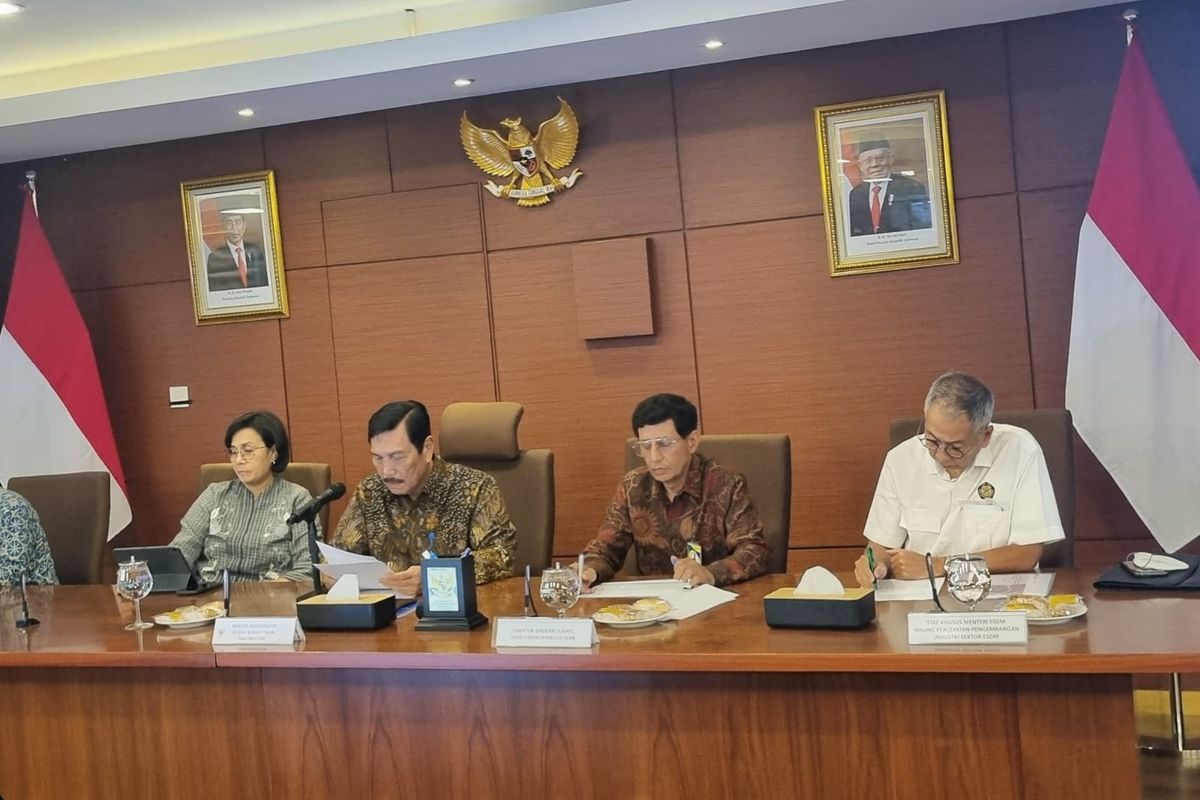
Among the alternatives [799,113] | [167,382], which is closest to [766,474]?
[799,113]

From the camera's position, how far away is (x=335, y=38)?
4699mm

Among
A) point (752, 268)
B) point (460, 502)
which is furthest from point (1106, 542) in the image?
point (460, 502)

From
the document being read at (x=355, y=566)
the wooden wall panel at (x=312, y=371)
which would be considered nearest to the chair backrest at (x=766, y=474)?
the document being read at (x=355, y=566)

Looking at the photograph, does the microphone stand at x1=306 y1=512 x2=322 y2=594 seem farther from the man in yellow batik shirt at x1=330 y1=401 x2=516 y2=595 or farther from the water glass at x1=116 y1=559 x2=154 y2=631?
the water glass at x1=116 y1=559 x2=154 y2=631

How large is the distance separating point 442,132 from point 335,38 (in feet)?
1.86

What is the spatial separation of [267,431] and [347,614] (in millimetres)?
1274

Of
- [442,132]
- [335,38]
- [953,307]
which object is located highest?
[335,38]

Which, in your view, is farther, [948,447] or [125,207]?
[125,207]

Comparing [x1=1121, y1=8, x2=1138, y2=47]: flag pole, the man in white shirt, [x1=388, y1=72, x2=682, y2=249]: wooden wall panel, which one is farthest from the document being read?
[x1=1121, y1=8, x2=1138, y2=47]: flag pole

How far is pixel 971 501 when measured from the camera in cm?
299

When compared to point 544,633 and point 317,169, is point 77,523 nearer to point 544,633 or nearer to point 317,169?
point 317,169

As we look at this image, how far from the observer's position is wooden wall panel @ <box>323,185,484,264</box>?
196 inches

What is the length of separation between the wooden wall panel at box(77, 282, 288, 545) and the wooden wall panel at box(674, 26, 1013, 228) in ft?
6.87

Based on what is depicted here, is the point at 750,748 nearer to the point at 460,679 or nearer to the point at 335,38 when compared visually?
the point at 460,679
